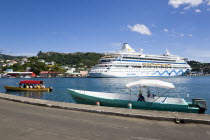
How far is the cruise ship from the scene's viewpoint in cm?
7244

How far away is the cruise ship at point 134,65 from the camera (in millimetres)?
72438

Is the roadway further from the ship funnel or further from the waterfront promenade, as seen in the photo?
the ship funnel

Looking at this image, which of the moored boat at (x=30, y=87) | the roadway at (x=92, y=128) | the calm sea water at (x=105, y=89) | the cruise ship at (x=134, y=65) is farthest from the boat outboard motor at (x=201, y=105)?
the cruise ship at (x=134, y=65)

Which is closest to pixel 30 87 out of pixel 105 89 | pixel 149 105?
pixel 105 89

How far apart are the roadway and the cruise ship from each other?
62.4m

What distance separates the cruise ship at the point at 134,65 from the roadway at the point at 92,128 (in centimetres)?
6236

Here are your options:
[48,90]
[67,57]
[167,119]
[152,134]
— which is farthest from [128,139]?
[67,57]

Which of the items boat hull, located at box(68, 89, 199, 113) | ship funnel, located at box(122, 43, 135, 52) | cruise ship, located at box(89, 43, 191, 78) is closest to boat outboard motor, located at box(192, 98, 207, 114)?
boat hull, located at box(68, 89, 199, 113)

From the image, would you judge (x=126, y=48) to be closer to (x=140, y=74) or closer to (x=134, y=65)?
(x=134, y=65)

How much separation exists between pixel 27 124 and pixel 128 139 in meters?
3.93

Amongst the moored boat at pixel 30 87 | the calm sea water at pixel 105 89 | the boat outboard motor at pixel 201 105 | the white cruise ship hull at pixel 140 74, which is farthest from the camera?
the white cruise ship hull at pixel 140 74

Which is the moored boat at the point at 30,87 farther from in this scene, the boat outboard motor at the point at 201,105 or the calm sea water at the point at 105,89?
the boat outboard motor at the point at 201,105

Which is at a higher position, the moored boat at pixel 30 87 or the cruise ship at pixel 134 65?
the cruise ship at pixel 134 65

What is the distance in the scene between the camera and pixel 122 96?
15273 millimetres
